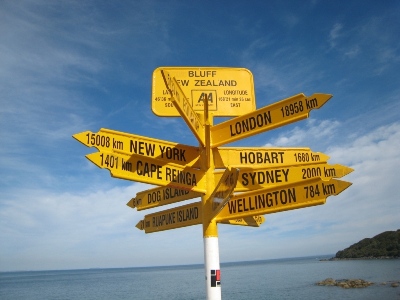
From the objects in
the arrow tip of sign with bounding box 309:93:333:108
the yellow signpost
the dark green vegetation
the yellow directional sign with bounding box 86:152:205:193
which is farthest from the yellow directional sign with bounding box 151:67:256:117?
the dark green vegetation

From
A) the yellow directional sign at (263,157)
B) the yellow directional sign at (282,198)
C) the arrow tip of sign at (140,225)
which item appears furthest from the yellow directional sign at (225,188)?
the arrow tip of sign at (140,225)

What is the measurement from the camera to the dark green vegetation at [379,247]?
12631 centimetres

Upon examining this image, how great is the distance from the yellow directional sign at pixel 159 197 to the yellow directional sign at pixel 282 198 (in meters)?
0.55

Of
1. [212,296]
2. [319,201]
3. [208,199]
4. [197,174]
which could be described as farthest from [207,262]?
[319,201]

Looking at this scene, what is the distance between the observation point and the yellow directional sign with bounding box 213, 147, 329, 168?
478 centimetres

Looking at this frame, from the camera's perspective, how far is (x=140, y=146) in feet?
15.0

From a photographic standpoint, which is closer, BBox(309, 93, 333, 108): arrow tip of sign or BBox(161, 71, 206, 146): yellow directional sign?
BBox(161, 71, 206, 146): yellow directional sign

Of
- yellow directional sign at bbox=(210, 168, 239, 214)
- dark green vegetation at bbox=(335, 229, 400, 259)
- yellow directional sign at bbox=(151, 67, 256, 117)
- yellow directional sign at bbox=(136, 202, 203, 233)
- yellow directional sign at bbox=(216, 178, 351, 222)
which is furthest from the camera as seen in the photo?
dark green vegetation at bbox=(335, 229, 400, 259)

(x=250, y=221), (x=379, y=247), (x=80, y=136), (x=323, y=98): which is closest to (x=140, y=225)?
(x=250, y=221)

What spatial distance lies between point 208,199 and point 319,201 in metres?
1.33

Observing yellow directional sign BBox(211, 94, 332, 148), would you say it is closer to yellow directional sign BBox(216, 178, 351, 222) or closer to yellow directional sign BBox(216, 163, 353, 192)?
yellow directional sign BBox(216, 163, 353, 192)

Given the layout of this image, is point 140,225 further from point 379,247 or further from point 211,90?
point 379,247

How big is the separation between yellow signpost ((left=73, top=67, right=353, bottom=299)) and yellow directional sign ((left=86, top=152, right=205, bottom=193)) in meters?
0.01

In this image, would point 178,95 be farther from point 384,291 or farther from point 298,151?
point 384,291
